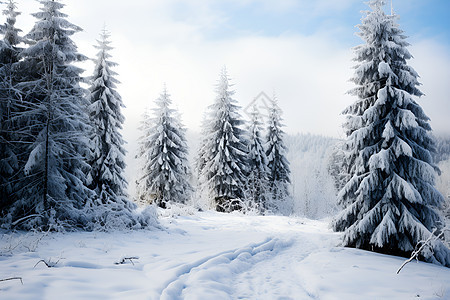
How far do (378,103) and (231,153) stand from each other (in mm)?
15668

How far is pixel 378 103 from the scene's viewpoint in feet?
30.2

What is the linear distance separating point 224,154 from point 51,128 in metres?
15.4

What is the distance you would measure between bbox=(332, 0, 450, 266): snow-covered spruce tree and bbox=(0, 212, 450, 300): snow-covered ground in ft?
4.28

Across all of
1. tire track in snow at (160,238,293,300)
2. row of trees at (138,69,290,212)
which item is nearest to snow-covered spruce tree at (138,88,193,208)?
row of trees at (138,69,290,212)

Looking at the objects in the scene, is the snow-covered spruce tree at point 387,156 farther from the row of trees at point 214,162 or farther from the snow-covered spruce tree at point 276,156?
the snow-covered spruce tree at point 276,156

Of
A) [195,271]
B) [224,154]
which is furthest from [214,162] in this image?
[195,271]

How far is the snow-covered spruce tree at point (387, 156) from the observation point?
8633mm

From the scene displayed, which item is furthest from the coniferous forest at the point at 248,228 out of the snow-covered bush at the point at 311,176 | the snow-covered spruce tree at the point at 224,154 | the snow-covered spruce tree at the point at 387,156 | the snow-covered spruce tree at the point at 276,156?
the snow-covered spruce tree at the point at 276,156

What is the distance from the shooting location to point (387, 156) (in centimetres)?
888

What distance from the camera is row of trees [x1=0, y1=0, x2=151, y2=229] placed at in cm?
886

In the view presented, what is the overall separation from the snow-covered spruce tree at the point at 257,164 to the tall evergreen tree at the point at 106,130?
1247cm

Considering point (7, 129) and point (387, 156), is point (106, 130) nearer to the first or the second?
point (7, 129)

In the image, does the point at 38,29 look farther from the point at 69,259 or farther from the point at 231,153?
the point at 231,153

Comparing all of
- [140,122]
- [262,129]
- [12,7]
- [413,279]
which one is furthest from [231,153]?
[413,279]
